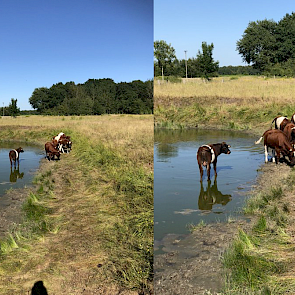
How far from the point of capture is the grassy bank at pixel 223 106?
22281mm

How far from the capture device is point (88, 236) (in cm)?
603

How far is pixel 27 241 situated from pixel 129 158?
5756mm

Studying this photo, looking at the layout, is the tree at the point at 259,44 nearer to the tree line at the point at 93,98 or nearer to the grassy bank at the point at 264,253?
the tree line at the point at 93,98

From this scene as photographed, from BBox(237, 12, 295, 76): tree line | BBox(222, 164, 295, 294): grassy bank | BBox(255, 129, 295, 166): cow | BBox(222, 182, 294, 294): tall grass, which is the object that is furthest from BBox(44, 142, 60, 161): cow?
BBox(237, 12, 295, 76): tree line

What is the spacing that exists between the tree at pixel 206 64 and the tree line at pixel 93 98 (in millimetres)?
6879

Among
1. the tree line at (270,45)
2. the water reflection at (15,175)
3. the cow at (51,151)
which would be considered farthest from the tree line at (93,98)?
the water reflection at (15,175)

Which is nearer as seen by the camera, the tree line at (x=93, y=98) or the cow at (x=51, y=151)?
the cow at (x=51, y=151)

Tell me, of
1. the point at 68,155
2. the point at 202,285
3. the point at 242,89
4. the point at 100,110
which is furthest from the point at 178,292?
the point at 100,110

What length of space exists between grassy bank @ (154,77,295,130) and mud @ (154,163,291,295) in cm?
A: 1569

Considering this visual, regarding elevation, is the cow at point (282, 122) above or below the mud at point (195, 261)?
above

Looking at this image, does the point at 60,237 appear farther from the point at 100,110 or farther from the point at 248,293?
the point at 100,110

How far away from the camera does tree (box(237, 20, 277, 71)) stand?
61062 millimetres

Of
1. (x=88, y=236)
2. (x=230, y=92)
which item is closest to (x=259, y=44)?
(x=230, y=92)

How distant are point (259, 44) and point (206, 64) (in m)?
22.1
